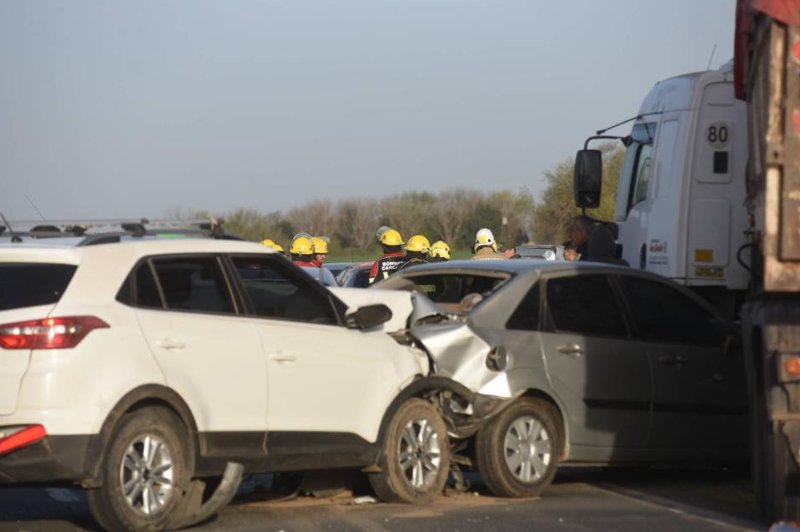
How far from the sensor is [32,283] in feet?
27.0

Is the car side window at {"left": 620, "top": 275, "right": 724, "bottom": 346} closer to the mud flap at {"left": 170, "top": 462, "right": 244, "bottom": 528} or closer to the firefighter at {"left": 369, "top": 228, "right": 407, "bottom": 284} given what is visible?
the mud flap at {"left": 170, "top": 462, "right": 244, "bottom": 528}

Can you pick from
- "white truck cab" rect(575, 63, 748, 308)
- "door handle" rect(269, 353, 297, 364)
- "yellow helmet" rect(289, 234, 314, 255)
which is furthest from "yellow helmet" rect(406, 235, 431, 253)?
"door handle" rect(269, 353, 297, 364)

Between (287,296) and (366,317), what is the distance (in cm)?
55

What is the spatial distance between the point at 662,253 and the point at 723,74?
1690 mm

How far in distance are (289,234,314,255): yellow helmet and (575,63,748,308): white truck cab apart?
698cm

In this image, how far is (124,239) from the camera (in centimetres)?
886

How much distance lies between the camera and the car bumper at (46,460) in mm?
7867

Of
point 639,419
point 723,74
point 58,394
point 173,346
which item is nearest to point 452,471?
point 639,419

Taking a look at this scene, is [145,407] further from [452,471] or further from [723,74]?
[723,74]

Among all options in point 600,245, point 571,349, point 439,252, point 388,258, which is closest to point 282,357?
point 571,349

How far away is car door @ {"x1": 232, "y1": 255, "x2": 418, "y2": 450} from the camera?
30.0ft

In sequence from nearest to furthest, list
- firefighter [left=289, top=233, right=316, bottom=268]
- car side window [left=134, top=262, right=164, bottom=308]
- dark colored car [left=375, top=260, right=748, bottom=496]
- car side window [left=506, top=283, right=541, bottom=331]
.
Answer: car side window [left=134, top=262, right=164, bottom=308]
dark colored car [left=375, top=260, right=748, bottom=496]
car side window [left=506, top=283, right=541, bottom=331]
firefighter [left=289, top=233, right=316, bottom=268]

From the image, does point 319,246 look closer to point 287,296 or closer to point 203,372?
point 287,296

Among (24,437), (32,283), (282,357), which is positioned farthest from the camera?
(282,357)
